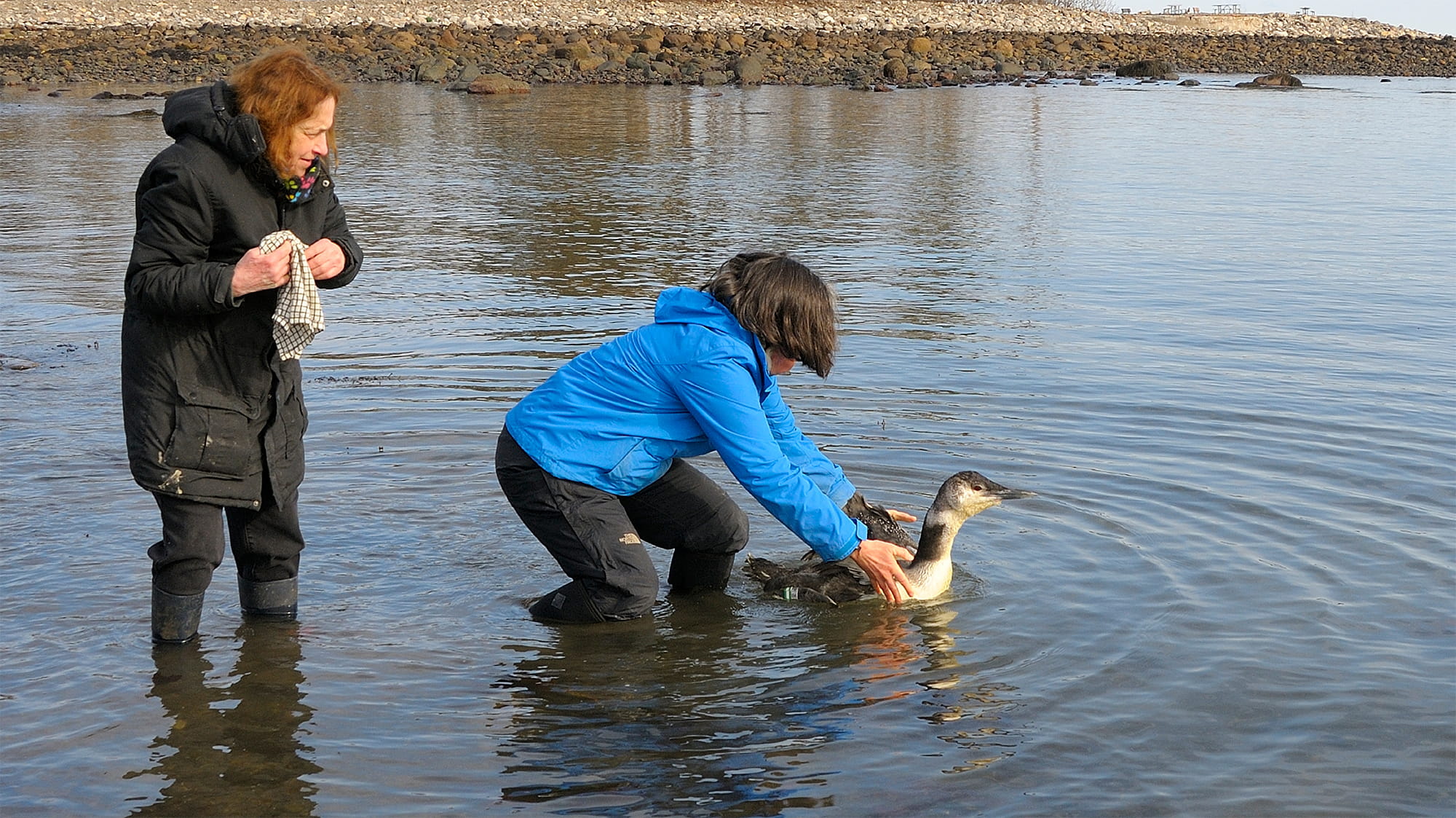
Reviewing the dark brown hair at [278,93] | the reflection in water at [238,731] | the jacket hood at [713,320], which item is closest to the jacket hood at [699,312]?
the jacket hood at [713,320]

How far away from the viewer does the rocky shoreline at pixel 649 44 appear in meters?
46.9

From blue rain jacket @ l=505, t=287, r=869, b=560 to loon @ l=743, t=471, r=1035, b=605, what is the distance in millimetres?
725

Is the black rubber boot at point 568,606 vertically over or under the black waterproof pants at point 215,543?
under

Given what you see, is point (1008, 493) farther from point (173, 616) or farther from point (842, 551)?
point (173, 616)

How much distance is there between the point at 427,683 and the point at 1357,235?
45.4 ft

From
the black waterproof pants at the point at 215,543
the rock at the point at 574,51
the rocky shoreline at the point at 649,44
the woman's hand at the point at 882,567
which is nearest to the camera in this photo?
the black waterproof pants at the point at 215,543

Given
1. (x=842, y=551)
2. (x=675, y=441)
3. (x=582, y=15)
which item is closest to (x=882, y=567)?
(x=842, y=551)

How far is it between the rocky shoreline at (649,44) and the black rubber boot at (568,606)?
3748 cm

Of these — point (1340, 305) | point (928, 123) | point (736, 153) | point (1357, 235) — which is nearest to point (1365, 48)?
point (928, 123)

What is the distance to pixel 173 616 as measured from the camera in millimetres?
5363

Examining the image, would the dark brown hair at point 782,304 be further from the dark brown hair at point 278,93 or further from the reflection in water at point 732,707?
the dark brown hair at point 278,93

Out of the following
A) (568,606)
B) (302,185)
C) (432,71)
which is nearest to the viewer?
(302,185)

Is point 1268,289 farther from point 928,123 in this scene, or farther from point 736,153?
point 928,123

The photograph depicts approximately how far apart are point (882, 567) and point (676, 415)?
1.01 metres
